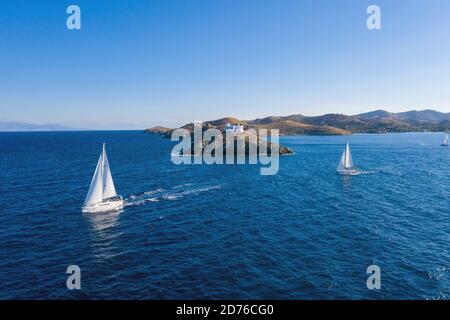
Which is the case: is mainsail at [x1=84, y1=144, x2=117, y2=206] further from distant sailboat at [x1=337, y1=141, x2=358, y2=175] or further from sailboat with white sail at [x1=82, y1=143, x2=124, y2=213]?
distant sailboat at [x1=337, y1=141, x2=358, y2=175]

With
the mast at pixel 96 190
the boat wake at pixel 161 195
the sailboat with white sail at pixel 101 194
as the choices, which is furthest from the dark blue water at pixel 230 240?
the mast at pixel 96 190

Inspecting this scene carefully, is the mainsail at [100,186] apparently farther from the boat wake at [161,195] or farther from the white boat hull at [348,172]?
the white boat hull at [348,172]

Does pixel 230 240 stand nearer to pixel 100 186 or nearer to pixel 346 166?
pixel 100 186

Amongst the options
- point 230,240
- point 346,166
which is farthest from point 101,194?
point 346,166

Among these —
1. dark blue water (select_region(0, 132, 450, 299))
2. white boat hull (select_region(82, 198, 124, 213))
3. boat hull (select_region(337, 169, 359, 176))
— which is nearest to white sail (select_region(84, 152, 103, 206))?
white boat hull (select_region(82, 198, 124, 213))

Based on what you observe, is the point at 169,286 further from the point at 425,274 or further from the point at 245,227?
Answer: the point at 425,274

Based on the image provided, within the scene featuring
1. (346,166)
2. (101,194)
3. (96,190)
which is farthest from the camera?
(346,166)
